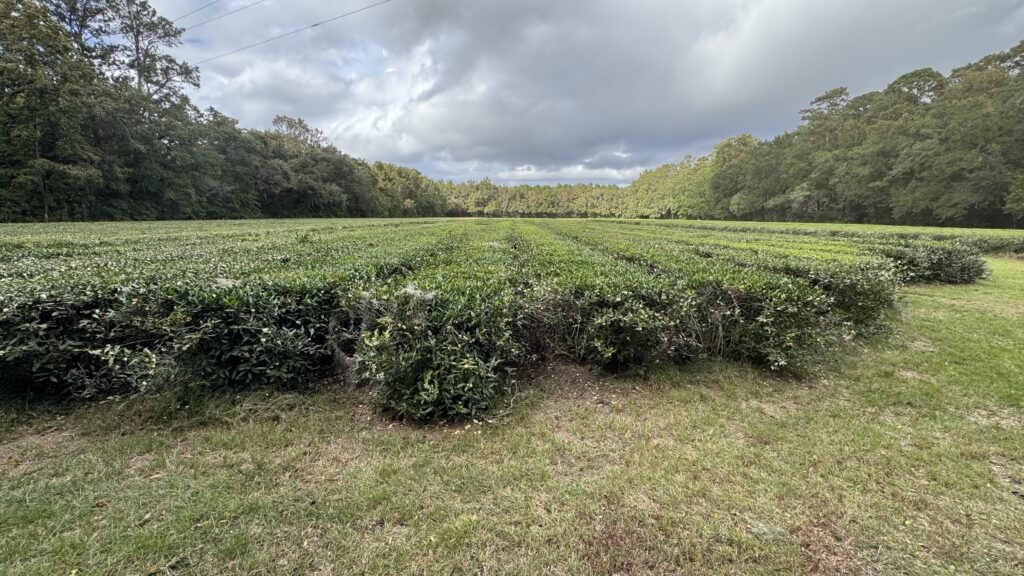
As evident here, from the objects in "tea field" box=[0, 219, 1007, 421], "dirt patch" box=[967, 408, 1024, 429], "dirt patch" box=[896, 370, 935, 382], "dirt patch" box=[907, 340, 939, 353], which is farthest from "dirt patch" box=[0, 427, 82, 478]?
"dirt patch" box=[907, 340, 939, 353]

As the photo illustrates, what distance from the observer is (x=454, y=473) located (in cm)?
226

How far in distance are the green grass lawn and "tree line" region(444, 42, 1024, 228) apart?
36.6 meters

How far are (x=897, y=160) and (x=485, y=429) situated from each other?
145 feet

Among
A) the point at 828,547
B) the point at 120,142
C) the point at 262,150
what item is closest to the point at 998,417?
the point at 828,547

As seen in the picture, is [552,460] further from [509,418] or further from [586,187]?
[586,187]

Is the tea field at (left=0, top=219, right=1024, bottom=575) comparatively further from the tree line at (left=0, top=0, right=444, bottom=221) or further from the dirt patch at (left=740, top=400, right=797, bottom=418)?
the tree line at (left=0, top=0, right=444, bottom=221)

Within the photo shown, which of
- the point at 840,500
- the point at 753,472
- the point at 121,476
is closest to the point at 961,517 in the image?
the point at 840,500

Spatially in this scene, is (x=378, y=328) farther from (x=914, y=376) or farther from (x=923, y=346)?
(x=923, y=346)

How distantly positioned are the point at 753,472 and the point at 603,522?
1.09 meters

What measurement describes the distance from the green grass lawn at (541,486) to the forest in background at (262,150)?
3179 centimetres

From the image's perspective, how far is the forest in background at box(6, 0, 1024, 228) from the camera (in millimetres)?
21266

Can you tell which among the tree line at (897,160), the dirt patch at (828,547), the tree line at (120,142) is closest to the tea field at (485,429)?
the dirt patch at (828,547)

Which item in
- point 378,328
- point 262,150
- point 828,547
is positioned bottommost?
point 828,547

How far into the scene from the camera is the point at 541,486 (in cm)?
216
